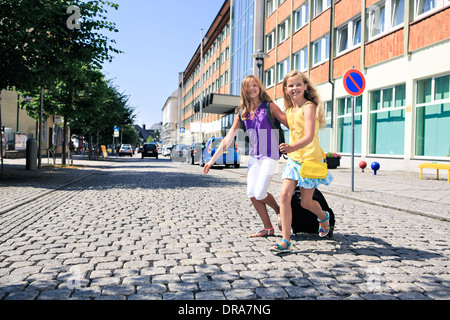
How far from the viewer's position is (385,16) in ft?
64.5

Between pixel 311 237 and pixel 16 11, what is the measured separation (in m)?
10.6

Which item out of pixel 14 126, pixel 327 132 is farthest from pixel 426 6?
pixel 14 126

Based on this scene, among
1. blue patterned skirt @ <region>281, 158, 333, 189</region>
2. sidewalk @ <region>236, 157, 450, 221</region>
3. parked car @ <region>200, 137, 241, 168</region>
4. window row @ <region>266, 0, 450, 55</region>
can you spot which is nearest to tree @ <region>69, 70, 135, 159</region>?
parked car @ <region>200, 137, 241, 168</region>

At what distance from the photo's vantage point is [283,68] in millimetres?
33344

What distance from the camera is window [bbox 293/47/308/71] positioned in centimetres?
2869

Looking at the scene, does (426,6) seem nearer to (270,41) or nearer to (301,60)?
(301,60)

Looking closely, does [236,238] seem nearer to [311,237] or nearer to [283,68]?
[311,237]

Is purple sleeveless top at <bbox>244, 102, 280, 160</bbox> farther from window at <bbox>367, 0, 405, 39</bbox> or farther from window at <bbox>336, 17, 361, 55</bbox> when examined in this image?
window at <bbox>336, 17, 361, 55</bbox>

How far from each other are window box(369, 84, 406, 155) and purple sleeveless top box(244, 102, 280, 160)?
15492 millimetres

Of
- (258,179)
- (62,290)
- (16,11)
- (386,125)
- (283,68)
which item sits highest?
(283,68)

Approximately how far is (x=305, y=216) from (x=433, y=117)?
13.6 metres

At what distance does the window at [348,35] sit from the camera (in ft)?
73.7
